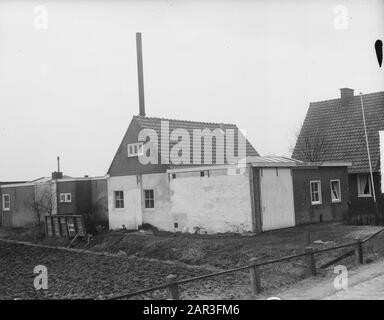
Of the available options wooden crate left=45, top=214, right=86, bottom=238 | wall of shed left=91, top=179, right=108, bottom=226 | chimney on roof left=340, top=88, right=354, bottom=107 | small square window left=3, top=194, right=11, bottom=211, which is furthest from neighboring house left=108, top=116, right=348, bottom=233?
small square window left=3, top=194, right=11, bottom=211

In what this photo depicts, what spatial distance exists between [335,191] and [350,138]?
4812 mm

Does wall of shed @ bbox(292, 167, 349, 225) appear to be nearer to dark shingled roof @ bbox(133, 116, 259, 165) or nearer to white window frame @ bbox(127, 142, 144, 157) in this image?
dark shingled roof @ bbox(133, 116, 259, 165)

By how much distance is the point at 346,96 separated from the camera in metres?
28.2

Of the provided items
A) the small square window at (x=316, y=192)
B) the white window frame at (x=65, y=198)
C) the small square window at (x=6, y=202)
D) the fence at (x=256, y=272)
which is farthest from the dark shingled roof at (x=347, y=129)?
the small square window at (x=6, y=202)

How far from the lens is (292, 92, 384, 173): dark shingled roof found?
2459 centimetres

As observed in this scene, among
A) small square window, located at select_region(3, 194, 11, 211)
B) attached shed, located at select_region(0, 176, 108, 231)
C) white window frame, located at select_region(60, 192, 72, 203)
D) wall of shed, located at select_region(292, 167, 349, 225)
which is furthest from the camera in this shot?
small square window, located at select_region(3, 194, 11, 211)

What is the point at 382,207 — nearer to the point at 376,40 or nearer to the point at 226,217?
the point at 226,217

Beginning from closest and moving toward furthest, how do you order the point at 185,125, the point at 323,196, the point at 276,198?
the point at 276,198, the point at 323,196, the point at 185,125

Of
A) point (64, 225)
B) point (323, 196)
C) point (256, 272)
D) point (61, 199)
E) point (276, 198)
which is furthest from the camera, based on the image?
point (61, 199)

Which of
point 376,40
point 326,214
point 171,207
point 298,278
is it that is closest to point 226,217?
point 171,207

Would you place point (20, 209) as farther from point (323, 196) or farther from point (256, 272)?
point (256, 272)

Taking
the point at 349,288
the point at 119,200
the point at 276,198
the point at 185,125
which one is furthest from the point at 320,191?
the point at 349,288

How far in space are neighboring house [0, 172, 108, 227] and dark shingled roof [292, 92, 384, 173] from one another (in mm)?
11862
